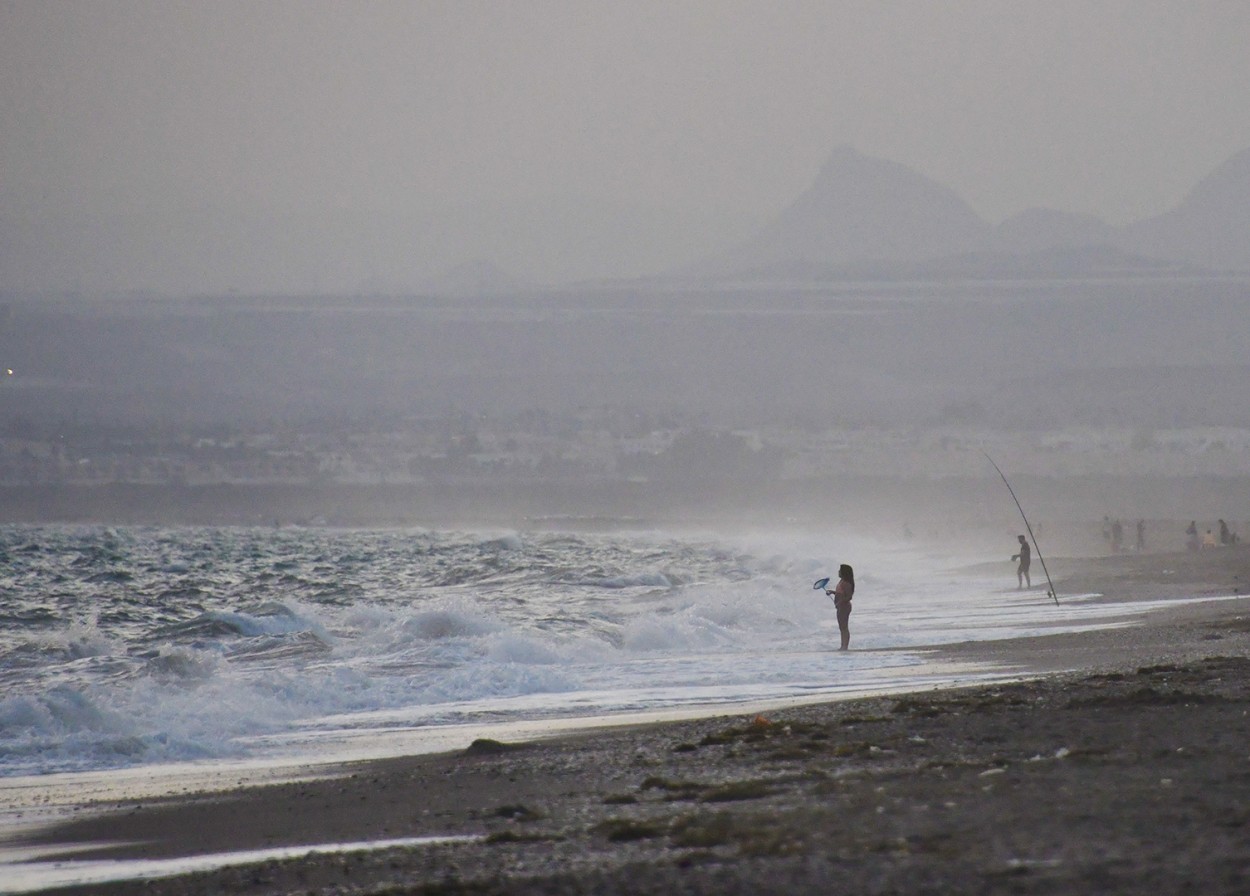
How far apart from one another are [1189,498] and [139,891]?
12953 centimetres

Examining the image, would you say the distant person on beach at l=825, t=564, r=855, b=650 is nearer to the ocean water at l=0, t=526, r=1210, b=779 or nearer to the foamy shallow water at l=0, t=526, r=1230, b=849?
the foamy shallow water at l=0, t=526, r=1230, b=849

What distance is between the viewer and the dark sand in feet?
17.6

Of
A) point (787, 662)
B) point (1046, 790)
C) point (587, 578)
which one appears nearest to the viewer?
point (1046, 790)

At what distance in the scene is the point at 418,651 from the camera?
19688 mm

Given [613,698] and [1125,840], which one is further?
[613,698]

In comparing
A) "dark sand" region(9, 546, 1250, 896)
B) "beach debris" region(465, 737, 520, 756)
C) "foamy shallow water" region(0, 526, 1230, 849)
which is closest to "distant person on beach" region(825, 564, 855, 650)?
"foamy shallow water" region(0, 526, 1230, 849)

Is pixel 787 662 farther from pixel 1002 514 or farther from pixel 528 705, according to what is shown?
pixel 1002 514

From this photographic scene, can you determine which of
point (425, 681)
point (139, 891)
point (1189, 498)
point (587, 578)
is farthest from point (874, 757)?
point (1189, 498)

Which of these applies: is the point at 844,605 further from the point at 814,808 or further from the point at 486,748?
the point at 814,808

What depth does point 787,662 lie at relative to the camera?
17.6 m

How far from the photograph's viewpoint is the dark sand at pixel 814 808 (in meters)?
5.36

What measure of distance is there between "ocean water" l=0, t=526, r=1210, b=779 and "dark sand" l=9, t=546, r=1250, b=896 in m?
2.57

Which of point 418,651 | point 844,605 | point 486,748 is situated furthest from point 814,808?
point 418,651

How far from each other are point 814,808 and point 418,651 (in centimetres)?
1357
